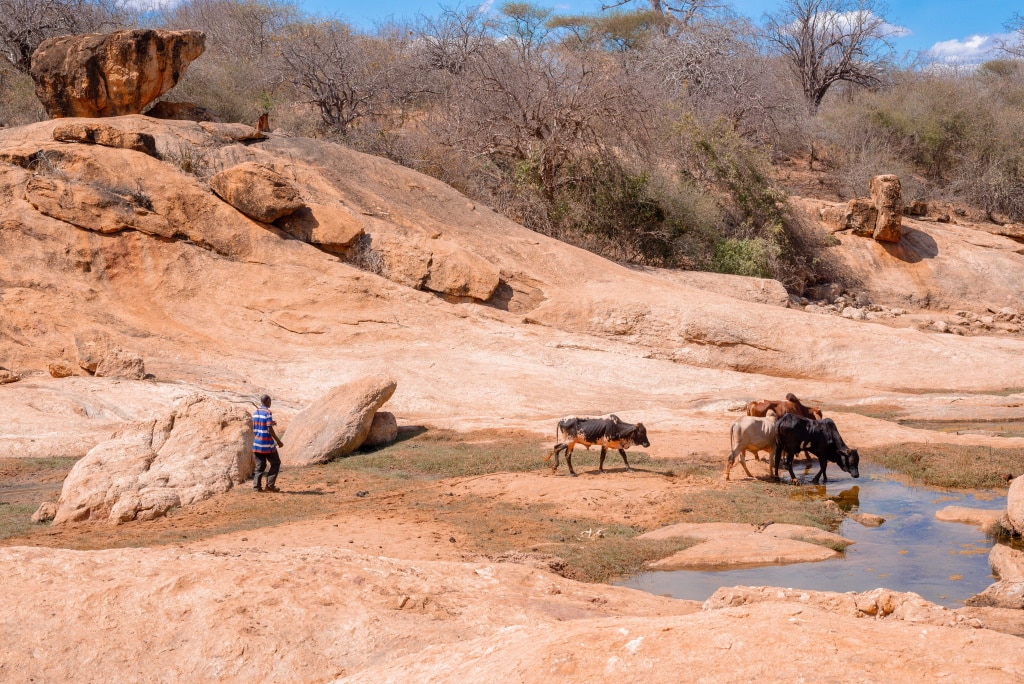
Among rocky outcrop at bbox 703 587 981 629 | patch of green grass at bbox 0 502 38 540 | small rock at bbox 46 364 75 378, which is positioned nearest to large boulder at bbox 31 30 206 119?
small rock at bbox 46 364 75 378

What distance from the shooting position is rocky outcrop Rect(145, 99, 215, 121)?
91.6 ft

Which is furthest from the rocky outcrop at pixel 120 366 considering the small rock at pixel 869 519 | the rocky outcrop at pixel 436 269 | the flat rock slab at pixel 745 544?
the small rock at pixel 869 519

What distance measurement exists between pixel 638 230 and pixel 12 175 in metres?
17.8

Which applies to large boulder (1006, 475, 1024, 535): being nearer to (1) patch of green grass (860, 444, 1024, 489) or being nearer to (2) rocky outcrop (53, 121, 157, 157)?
(1) patch of green grass (860, 444, 1024, 489)

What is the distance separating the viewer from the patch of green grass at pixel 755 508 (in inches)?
439

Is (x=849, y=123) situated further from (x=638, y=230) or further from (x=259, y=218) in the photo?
(x=259, y=218)

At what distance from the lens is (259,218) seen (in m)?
24.0

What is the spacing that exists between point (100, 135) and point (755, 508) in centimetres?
1934

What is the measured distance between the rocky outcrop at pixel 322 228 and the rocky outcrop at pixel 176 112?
5.78 m

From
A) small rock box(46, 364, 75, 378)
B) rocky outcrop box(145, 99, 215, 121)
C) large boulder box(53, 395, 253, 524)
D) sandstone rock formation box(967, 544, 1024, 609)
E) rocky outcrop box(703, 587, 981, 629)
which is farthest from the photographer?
rocky outcrop box(145, 99, 215, 121)

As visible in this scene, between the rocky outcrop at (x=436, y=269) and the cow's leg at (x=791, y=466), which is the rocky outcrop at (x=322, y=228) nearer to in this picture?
the rocky outcrop at (x=436, y=269)

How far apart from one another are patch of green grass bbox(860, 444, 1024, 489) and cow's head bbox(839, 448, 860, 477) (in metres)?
0.82

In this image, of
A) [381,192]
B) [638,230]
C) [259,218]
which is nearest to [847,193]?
[638,230]

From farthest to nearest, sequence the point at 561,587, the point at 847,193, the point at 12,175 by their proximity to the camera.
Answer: the point at 847,193 → the point at 12,175 → the point at 561,587
